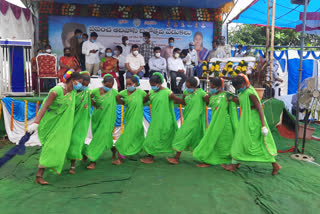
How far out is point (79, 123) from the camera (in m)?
4.18

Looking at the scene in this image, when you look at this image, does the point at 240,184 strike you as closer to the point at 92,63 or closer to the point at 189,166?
the point at 189,166

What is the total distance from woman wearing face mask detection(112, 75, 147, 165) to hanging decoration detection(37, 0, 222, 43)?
721cm

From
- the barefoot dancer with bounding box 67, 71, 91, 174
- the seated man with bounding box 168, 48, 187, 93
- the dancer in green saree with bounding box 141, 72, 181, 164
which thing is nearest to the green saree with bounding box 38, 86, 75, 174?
the barefoot dancer with bounding box 67, 71, 91, 174

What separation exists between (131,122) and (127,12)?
764 centimetres

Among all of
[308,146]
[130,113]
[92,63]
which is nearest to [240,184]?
[130,113]

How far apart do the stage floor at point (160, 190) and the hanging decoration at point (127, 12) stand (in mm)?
7544

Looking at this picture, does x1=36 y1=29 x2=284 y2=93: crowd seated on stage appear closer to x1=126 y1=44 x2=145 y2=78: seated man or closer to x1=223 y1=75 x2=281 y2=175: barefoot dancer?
x1=126 y1=44 x2=145 y2=78: seated man

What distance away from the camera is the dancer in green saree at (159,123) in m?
4.68

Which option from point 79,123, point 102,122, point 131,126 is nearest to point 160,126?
point 131,126

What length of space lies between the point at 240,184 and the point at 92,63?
7.25 metres

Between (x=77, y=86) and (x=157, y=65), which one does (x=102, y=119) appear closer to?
(x=77, y=86)

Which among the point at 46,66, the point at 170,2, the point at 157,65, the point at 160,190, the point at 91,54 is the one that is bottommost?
the point at 160,190

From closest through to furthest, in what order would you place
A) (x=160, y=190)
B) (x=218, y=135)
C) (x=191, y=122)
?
(x=160, y=190) < (x=218, y=135) < (x=191, y=122)

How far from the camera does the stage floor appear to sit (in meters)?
3.04
